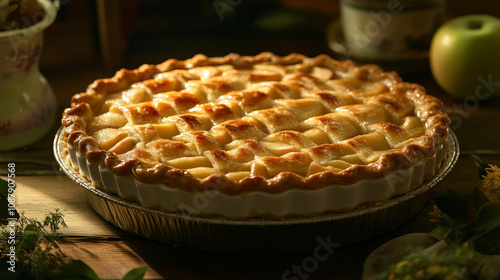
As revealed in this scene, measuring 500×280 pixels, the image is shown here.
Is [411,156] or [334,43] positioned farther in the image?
[334,43]

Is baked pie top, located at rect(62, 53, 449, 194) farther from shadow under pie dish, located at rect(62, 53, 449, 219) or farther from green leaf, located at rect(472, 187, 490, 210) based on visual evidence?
green leaf, located at rect(472, 187, 490, 210)

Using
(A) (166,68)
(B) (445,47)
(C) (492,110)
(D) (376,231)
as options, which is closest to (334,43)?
(B) (445,47)

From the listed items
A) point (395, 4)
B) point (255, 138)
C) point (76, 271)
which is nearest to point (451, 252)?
point (255, 138)

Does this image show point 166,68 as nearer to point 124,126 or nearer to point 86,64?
point 124,126

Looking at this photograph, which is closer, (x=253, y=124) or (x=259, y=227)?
(x=259, y=227)

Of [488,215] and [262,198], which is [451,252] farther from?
[262,198]

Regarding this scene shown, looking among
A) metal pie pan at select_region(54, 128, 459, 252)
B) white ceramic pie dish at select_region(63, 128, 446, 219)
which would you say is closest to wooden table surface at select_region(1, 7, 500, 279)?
metal pie pan at select_region(54, 128, 459, 252)

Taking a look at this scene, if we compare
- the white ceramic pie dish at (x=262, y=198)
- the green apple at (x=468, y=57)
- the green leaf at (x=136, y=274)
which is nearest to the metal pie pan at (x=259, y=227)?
the white ceramic pie dish at (x=262, y=198)
